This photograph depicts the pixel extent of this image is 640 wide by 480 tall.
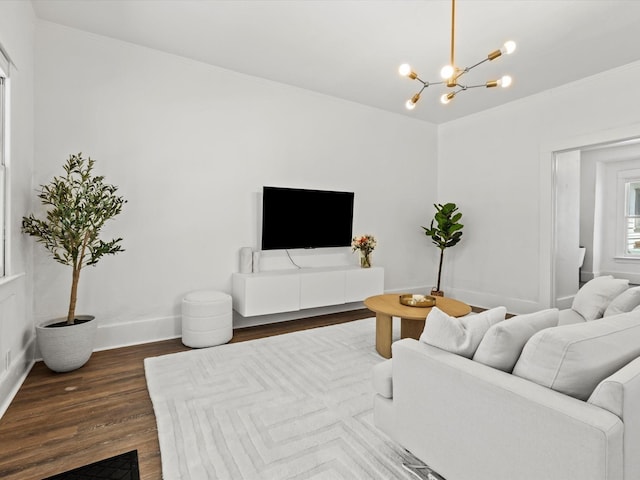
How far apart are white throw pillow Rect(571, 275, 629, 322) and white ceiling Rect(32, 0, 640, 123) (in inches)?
86.1

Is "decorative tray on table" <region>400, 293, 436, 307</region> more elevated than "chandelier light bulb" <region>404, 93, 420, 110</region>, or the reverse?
"chandelier light bulb" <region>404, 93, 420, 110</region>

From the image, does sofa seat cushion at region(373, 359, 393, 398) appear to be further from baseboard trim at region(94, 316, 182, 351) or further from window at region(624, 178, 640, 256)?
window at region(624, 178, 640, 256)

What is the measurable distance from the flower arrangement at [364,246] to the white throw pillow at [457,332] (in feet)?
9.85

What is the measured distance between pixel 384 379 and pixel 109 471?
1.40 metres

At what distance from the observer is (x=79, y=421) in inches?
82.3

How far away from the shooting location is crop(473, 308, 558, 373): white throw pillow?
1372mm

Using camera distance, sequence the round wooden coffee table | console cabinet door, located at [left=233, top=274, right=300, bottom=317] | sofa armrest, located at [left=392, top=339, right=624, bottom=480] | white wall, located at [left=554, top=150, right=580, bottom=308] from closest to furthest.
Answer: sofa armrest, located at [left=392, top=339, right=624, bottom=480], the round wooden coffee table, console cabinet door, located at [left=233, top=274, right=300, bottom=317], white wall, located at [left=554, top=150, right=580, bottom=308]

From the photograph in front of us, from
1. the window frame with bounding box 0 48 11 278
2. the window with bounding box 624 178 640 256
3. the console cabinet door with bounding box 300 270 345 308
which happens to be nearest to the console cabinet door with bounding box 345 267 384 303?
the console cabinet door with bounding box 300 270 345 308

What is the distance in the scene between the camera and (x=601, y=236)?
23.0 feet

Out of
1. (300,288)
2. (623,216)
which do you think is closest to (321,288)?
(300,288)

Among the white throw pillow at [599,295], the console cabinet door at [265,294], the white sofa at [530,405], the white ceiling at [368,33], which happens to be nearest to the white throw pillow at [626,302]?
the white throw pillow at [599,295]

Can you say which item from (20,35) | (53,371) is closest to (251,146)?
(20,35)

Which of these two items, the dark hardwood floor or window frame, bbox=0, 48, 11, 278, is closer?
the dark hardwood floor

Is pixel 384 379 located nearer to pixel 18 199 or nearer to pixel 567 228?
pixel 18 199
